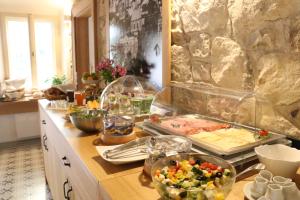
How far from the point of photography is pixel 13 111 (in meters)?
3.79

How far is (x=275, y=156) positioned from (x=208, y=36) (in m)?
0.68

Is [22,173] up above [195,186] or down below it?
below

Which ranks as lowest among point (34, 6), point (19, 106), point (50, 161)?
point (50, 161)

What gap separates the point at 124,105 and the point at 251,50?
2.58 feet

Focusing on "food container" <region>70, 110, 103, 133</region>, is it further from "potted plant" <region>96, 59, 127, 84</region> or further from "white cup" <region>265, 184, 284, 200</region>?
"white cup" <region>265, 184, 284, 200</region>

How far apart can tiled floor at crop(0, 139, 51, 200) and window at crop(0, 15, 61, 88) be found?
1313mm

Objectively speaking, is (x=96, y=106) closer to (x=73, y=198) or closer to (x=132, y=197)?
(x=73, y=198)

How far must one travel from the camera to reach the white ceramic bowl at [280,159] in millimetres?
750

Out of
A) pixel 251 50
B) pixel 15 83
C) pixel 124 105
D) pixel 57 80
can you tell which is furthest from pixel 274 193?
pixel 15 83

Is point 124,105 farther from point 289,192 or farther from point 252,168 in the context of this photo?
point 289,192

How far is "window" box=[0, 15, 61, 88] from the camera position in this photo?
14.3ft

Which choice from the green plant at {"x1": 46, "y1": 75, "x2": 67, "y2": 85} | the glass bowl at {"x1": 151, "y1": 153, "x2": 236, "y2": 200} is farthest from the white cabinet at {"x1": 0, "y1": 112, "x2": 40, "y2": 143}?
the glass bowl at {"x1": 151, "y1": 153, "x2": 236, "y2": 200}

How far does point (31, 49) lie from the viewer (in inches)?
177

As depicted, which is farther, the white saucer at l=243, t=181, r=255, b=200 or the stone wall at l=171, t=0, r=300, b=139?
the stone wall at l=171, t=0, r=300, b=139
